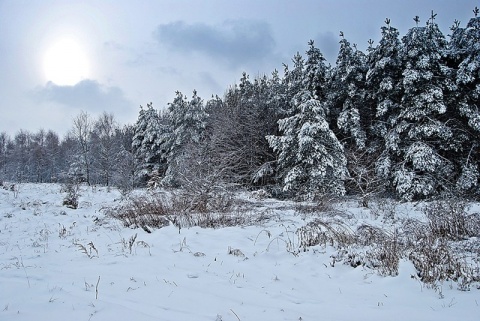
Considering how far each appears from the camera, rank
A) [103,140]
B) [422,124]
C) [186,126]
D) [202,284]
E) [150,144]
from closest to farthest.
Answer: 1. [202,284]
2. [422,124]
3. [186,126]
4. [150,144]
5. [103,140]

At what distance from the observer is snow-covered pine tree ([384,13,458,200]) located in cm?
1523

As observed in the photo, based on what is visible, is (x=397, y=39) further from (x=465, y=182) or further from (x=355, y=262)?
(x=355, y=262)

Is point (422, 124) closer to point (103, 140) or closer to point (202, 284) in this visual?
point (202, 284)

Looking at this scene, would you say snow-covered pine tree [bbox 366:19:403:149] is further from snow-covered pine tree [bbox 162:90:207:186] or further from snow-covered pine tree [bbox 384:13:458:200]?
snow-covered pine tree [bbox 162:90:207:186]

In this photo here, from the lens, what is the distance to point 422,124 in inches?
635

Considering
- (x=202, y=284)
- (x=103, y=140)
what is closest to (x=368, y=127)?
(x=202, y=284)

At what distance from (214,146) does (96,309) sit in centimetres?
1667

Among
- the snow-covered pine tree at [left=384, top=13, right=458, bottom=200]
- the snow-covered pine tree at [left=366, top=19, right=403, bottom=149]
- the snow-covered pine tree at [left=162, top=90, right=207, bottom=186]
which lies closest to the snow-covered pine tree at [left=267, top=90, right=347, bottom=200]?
the snow-covered pine tree at [left=384, top=13, right=458, bottom=200]

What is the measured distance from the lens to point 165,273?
4125mm

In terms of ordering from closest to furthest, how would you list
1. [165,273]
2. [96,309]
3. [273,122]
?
[96,309]
[165,273]
[273,122]

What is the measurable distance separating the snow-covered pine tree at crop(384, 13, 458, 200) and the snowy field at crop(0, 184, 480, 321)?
41.5 feet

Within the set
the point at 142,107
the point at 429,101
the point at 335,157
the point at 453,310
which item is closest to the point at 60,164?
the point at 142,107

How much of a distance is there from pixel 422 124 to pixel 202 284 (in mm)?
16971

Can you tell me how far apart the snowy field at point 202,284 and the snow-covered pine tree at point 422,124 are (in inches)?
498
